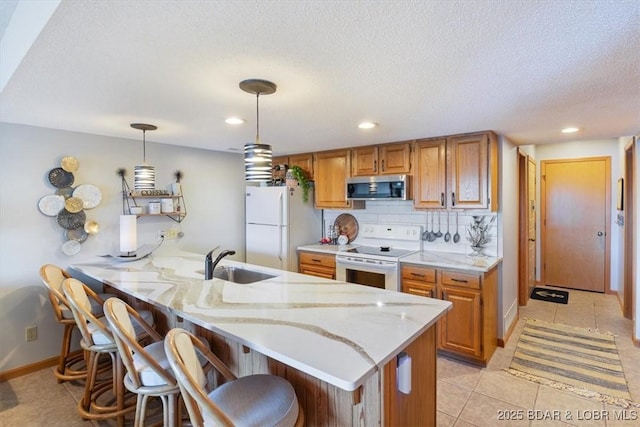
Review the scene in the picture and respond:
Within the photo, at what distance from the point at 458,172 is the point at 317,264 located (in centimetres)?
180

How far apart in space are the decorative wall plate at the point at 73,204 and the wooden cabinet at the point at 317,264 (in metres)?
2.26

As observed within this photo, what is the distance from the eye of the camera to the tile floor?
7.41 ft

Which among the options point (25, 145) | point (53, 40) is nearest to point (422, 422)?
point (53, 40)

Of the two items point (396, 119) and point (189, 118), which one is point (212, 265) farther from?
point (396, 119)

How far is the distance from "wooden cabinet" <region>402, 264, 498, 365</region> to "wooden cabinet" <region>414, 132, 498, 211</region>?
2.24ft

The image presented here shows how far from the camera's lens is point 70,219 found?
3059 mm

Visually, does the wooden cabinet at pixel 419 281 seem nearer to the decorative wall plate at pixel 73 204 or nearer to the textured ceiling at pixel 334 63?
the textured ceiling at pixel 334 63

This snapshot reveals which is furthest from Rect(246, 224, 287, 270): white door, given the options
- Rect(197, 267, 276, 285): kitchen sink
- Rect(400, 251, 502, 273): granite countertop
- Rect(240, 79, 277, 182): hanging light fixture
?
Rect(240, 79, 277, 182): hanging light fixture


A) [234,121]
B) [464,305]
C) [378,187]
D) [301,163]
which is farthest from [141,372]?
[301,163]

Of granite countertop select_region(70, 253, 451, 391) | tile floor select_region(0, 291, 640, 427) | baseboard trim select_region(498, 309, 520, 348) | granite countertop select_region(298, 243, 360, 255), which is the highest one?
granite countertop select_region(298, 243, 360, 255)

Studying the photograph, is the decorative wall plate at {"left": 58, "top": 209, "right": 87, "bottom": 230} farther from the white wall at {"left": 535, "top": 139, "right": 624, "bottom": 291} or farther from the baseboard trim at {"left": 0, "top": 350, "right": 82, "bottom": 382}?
the white wall at {"left": 535, "top": 139, "right": 624, "bottom": 291}

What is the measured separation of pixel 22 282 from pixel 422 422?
3290mm

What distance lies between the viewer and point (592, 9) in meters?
1.13

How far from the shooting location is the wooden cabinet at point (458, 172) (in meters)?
3.10
